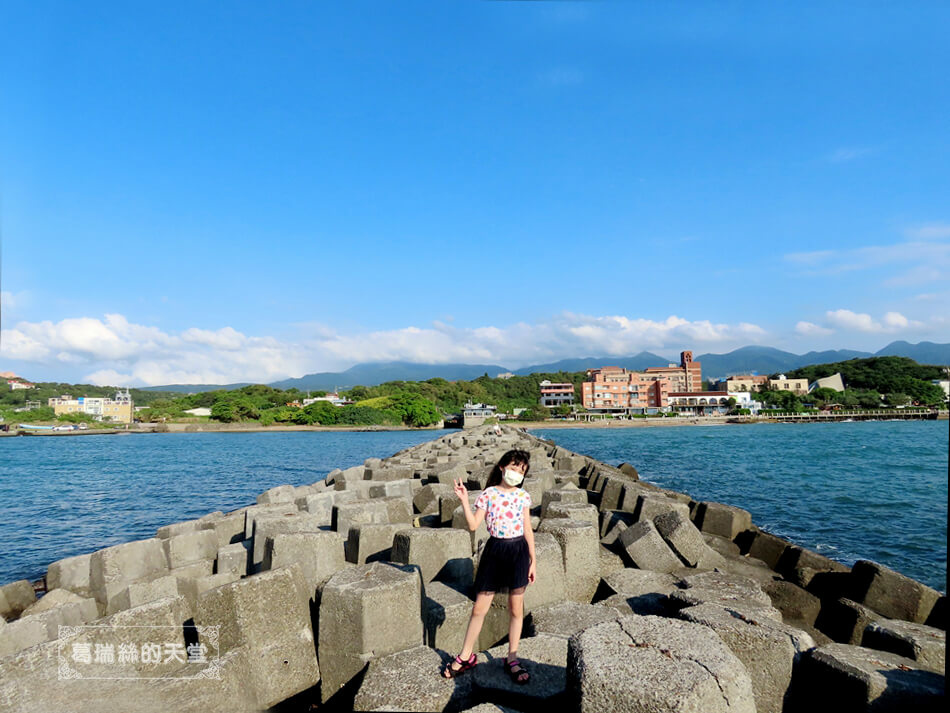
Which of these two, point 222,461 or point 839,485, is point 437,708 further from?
point 222,461

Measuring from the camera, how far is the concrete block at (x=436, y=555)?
4.47 metres

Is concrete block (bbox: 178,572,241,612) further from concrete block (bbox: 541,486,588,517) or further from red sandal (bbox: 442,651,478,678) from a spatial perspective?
concrete block (bbox: 541,486,588,517)

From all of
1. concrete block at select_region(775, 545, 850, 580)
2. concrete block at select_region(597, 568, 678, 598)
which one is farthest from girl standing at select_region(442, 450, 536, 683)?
concrete block at select_region(775, 545, 850, 580)

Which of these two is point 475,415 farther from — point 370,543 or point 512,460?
point 512,460

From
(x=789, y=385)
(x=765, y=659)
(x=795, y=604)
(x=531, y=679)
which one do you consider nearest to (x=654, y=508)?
(x=795, y=604)

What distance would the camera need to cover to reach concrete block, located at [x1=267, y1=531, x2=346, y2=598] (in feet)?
15.2

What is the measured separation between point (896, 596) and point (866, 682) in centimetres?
323

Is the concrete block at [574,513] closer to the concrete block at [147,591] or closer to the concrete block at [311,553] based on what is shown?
the concrete block at [311,553]

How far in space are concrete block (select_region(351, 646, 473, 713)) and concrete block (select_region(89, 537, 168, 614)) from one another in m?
4.88

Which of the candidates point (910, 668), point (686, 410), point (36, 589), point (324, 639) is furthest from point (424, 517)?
point (686, 410)

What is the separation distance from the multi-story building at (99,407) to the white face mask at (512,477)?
4384 inches

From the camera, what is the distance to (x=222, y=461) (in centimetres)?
3366

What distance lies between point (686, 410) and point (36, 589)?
98.6 metres

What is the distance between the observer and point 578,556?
478 centimetres
